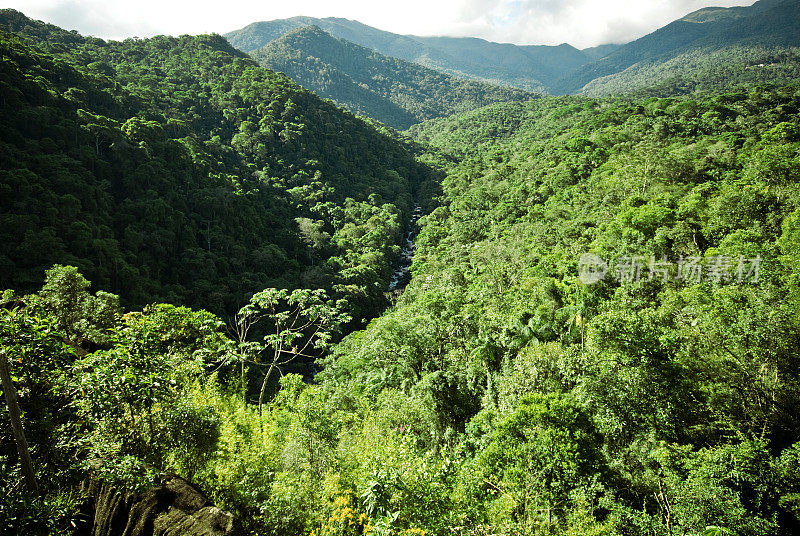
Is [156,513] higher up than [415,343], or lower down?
higher up

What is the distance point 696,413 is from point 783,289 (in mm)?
6076

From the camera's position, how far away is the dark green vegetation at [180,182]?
33375 mm

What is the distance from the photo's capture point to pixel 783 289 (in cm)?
1359

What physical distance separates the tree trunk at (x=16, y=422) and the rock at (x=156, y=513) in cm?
195

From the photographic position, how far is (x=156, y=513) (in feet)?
24.2

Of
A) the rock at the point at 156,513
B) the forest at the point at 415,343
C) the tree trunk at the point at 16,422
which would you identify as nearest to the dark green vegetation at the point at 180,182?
the forest at the point at 415,343

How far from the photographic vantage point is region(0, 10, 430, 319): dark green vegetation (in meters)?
33.4

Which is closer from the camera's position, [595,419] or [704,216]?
[595,419]

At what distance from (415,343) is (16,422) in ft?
60.6

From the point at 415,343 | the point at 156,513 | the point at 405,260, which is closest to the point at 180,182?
the point at 405,260

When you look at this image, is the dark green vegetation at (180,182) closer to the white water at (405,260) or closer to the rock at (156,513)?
the white water at (405,260)

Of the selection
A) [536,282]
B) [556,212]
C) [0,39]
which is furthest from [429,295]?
[0,39]

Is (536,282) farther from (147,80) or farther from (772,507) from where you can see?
(147,80)

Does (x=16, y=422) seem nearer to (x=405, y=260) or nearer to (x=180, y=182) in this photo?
(x=180, y=182)
